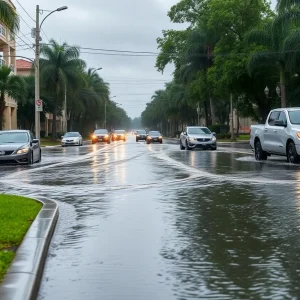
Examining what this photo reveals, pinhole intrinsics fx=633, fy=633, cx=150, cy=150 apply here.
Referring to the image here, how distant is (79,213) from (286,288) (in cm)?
525

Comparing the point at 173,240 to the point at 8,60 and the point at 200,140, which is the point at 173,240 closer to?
the point at 200,140

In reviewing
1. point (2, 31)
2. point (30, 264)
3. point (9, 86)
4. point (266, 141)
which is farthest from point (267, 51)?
point (30, 264)

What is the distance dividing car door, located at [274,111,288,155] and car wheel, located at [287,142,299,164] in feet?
0.99

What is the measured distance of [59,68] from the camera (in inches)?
2685

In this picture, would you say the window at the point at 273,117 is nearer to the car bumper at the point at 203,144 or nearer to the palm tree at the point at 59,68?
the car bumper at the point at 203,144

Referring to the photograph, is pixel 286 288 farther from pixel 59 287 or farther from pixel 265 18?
pixel 265 18

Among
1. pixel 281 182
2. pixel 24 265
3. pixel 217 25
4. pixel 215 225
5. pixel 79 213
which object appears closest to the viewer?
pixel 24 265

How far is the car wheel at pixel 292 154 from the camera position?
2100 cm

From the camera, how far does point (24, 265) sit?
6.24 metres

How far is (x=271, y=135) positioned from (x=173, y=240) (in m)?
15.4

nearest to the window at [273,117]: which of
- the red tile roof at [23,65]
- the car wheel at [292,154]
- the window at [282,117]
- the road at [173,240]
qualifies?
the window at [282,117]

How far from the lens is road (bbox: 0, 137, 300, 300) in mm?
5801

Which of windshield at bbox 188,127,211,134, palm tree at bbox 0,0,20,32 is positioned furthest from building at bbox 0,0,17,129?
palm tree at bbox 0,0,20,32

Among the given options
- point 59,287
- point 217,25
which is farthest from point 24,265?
point 217,25
